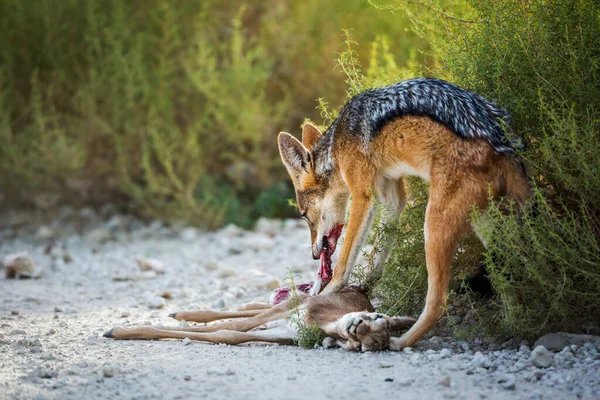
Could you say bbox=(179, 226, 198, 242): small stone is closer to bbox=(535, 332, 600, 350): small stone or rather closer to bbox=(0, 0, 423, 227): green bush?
bbox=(0, 0, 423, 227): green bush

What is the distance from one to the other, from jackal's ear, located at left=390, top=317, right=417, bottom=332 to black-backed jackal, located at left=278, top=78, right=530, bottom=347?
0.17 m

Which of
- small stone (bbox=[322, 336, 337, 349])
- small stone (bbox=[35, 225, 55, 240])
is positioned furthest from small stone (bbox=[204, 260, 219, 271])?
small stone (bbox=[322, 336, 337, 349])

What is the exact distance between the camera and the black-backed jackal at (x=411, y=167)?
4738 mm

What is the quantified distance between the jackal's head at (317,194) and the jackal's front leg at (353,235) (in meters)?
0.46

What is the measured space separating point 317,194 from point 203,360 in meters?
1.89

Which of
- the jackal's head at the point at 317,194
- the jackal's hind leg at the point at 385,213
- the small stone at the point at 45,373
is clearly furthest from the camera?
the jackal's head at the point at 317,194

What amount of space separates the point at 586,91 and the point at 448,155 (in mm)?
983

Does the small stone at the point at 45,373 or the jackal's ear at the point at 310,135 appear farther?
the jackal's ear at the point at 310,135

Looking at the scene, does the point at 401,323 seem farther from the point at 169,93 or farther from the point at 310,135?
the point at 169,93

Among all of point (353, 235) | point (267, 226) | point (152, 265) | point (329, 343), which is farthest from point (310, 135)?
point (267, 226)

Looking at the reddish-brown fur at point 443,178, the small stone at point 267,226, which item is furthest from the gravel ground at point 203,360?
the small stone at point 267,226

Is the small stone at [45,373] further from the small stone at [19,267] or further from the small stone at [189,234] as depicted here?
the small stone at [189,234]

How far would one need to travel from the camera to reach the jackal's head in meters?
6.05

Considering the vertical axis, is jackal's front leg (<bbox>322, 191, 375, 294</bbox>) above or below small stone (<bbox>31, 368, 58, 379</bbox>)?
above
